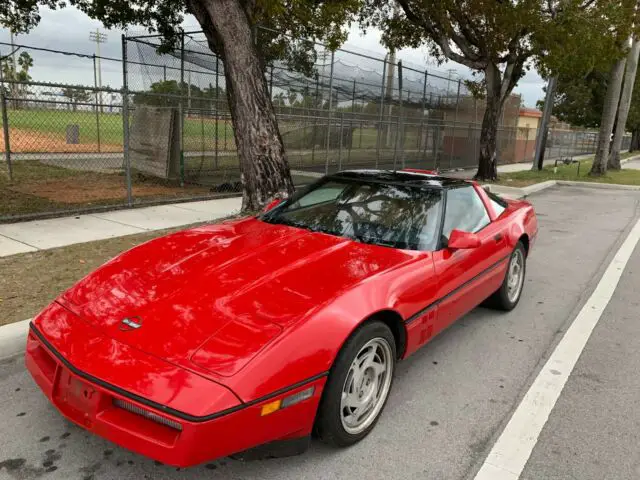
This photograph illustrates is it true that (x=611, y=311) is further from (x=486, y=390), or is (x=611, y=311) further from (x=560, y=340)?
(x=486, y=390)

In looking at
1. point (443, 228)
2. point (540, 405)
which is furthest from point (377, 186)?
point (540, 405)

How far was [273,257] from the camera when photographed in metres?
3.22

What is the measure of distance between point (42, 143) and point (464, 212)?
14103 millimetres

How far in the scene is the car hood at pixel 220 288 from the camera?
2359 mm

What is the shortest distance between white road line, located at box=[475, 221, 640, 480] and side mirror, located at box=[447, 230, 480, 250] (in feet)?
3.42

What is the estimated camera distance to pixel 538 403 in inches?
129

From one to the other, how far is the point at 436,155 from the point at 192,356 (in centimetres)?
1814

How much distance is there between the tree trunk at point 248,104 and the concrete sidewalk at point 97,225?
4.13ft

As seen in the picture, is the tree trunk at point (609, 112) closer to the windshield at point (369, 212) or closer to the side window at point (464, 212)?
the side window at point (464, 212)

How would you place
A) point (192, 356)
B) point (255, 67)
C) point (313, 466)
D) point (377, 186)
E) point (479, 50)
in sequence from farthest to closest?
1. point (479, 50)
2. point (255, 67)
3. point (377, 186)
4. point (313, 466)
5. point (192, 356)

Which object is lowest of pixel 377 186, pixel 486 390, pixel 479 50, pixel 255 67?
pixel 486 390

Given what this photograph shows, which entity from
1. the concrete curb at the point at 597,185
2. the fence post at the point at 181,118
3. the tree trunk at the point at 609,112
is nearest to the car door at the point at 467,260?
the fence post at the point at 181,118

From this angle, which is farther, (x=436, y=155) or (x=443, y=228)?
(x=436, y=155)

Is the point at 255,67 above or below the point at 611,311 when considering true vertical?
above
